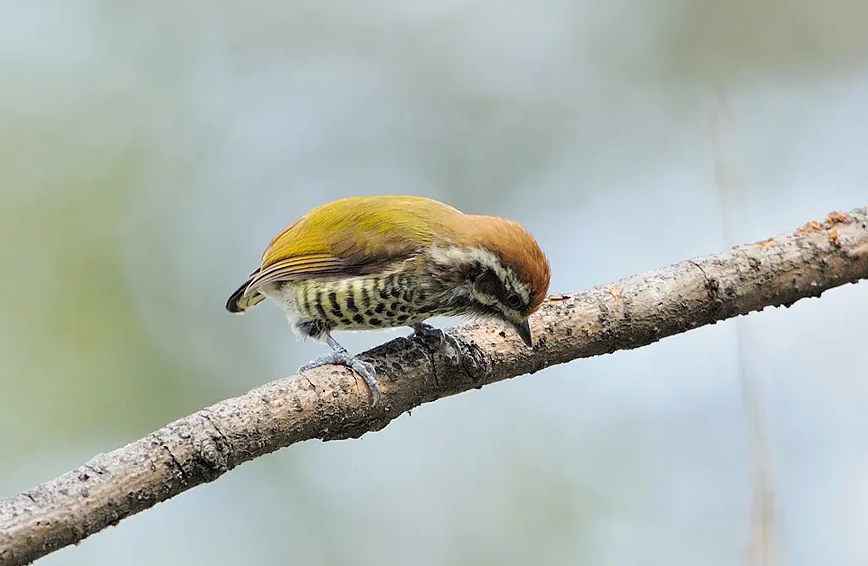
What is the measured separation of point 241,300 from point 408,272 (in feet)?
3.96

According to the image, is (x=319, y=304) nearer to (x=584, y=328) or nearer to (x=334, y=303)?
(x=334, y=303)

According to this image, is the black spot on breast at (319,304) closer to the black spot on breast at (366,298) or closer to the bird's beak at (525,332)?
the black spot on breast at (366,298)

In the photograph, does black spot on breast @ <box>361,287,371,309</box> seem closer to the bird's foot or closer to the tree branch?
the tree branch

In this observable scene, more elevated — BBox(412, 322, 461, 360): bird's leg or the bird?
the bird

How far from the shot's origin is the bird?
3.89 meters

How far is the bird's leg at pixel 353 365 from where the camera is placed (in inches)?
132

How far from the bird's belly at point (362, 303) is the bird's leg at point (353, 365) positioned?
345 mm

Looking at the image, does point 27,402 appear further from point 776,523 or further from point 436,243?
point 776,523

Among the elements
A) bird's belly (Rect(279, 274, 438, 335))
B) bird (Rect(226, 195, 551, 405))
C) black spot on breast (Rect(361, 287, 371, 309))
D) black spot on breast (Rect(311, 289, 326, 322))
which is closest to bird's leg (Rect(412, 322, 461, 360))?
bird (Rect(226, 195, 551, 405))

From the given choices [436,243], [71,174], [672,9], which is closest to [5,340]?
[71,174]

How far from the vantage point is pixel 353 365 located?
3.38m

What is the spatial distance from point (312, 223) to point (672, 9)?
5.90 metres

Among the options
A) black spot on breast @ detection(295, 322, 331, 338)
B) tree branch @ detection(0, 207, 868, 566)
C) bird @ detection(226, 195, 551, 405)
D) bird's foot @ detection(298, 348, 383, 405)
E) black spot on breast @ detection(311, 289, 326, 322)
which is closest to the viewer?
tree branch @ detection(0, 207, 868, 566)

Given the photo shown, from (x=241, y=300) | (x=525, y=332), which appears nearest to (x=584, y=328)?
(x=525, y=332)
